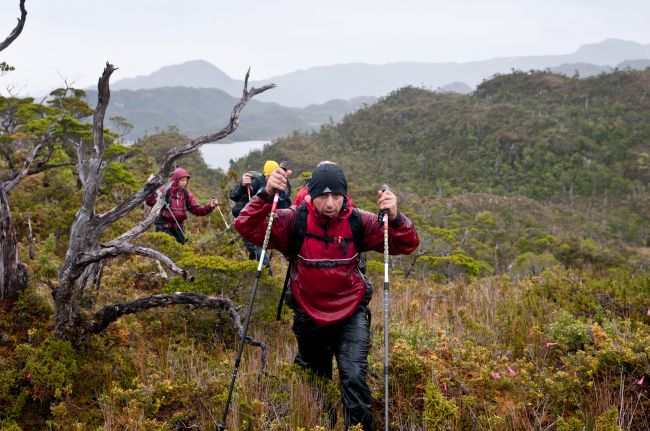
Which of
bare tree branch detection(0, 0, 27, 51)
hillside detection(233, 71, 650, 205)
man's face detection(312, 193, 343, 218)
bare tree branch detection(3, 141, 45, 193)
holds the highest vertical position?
bare tree branch detection(0, 0, 27, 51)

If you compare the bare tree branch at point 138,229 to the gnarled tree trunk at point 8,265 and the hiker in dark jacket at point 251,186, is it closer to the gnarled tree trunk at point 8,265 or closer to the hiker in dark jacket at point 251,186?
the gnarled tree trunk at point 8,265

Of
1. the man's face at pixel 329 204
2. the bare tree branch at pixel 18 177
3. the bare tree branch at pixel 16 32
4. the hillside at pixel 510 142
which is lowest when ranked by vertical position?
the hillside at pixel 510 142

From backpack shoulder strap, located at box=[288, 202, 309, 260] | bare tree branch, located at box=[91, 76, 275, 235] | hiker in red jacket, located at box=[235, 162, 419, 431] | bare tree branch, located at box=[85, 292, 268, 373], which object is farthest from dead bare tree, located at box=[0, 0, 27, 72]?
backpack shoulder strap, located at box=[288, 202, 309, 260]

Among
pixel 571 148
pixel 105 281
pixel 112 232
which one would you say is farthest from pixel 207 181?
pixel 571 148

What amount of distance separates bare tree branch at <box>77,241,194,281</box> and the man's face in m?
1.30

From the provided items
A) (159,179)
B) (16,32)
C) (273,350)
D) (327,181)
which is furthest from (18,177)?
(327,181)

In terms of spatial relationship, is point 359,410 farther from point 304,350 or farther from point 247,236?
point 247,236

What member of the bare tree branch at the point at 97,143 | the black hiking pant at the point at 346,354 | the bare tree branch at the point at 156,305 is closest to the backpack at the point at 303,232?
the black hiking pant at the point at 346,354

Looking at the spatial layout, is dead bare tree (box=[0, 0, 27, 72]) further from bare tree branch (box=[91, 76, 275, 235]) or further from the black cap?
the black cap

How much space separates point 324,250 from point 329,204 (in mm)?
332

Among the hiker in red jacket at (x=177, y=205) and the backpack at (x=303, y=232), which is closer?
the backpack at (x=303, y=232)

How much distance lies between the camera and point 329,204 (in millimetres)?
3113

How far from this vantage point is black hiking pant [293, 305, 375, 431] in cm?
294

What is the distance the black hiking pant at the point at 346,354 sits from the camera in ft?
9.64
